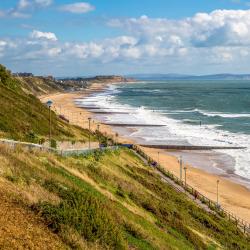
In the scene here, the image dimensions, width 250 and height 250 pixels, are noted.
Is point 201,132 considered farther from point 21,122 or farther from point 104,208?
point 104,208

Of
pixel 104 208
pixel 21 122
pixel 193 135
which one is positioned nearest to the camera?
pixel 104 208

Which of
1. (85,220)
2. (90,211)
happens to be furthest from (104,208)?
(85,220)

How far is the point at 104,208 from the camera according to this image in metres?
14.9

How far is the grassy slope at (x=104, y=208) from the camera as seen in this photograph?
1319cm

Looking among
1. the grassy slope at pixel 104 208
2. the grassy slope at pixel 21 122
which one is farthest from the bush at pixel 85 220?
the grassy slope at pixel 21 122

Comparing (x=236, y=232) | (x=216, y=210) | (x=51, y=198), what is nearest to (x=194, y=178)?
(x=216, y=210)

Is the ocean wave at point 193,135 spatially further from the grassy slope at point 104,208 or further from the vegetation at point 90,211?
the vegetation at point 90,211

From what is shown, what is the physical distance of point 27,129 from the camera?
40062 mm

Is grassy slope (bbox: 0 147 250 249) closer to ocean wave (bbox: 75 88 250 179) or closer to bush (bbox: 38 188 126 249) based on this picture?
bush (bbox: 38 188 126 249)

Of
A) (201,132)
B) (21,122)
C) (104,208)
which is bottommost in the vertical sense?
(201,132)

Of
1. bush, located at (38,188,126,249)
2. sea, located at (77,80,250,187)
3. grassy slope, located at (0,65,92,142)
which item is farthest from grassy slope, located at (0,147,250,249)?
sea, located at (77,80,250,187)

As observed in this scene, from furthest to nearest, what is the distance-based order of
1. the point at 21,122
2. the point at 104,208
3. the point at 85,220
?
the point at 21,122 < the point at 104,208 < the point at 85,220

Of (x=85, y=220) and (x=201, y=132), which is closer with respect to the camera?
(x=85, y=220)

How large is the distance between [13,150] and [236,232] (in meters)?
15.6
